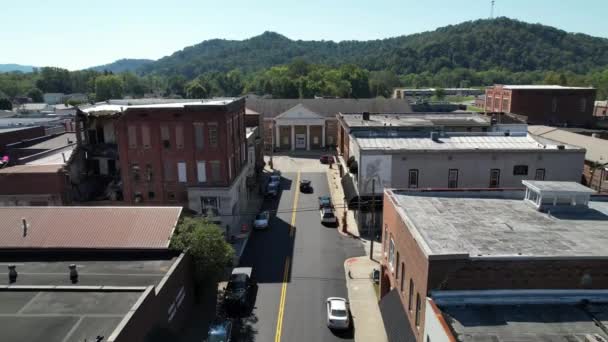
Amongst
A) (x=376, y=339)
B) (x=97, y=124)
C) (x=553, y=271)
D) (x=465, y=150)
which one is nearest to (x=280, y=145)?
(x=97, y=124)

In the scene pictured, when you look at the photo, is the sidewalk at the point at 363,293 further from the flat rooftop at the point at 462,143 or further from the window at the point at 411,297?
the flat rooftop at the point at 462,143

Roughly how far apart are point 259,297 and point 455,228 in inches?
583

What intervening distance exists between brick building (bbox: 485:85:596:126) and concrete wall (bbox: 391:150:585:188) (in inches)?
1967

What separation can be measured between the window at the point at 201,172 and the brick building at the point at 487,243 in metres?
19.7

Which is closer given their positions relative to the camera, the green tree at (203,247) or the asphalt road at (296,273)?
the asphalt road at (296,273)

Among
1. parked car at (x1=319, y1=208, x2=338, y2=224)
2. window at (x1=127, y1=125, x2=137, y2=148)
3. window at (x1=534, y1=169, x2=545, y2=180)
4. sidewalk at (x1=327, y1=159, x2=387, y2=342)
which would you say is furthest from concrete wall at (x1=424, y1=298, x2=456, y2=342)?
window at (x1=127, y1=125, x2=137, y2=148)

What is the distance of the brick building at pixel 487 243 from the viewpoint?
1750cm

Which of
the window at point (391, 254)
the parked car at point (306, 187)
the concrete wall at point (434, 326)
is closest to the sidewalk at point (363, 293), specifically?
the window at point (391, 254)

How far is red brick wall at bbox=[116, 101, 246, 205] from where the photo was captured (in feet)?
128

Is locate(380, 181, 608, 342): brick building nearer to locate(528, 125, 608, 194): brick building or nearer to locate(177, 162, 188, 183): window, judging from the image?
locate(528, 125, 608, 194): brick building

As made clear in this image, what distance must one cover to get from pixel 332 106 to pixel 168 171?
189 feet

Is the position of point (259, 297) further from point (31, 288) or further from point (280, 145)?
point (280, 145)

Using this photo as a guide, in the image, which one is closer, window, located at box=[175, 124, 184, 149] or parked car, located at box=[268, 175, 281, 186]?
window, located at box=[175, 124, 184, 149]

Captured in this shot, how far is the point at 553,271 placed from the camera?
17.6 m
